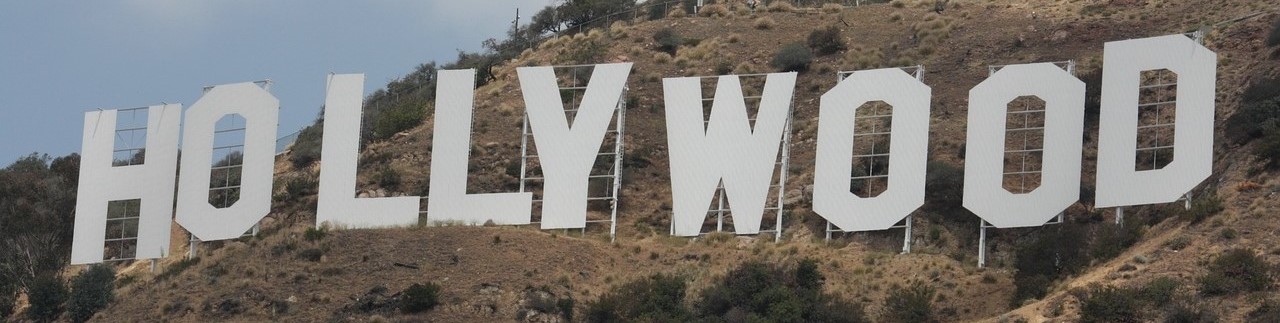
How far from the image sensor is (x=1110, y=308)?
39.2 metres

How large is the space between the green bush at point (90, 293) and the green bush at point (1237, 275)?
77.0 feet

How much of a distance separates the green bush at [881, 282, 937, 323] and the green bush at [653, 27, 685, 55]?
20.5 metres

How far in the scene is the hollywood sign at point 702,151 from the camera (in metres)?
45.2

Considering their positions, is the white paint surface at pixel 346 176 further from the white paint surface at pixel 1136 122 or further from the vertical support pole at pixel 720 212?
the white paint surface at pixel 1136 122

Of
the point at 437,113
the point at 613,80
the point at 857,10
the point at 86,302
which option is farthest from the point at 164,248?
the point at 857,10

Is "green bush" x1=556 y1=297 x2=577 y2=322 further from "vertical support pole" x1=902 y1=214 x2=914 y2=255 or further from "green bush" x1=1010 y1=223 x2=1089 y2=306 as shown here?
"green bush" x1=1010 y1=223 x2=1089 y2=306

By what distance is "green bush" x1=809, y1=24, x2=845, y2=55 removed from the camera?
6159 cm

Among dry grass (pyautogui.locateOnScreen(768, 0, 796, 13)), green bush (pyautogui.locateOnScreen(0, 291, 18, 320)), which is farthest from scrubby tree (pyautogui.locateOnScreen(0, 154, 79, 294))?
dry grass (pyautogui.locateOnScreen(768, 0, 796, 13))

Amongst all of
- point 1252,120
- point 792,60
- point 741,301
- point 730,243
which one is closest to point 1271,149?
point 1252,120

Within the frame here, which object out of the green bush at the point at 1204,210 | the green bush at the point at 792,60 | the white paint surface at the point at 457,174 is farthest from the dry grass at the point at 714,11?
the green bush at the point at 1204,210

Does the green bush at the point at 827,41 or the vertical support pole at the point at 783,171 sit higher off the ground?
the green bush at the point at 827,41

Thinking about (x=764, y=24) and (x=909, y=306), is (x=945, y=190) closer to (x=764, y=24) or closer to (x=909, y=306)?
(x=909, y=306)

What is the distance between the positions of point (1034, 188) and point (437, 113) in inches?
542

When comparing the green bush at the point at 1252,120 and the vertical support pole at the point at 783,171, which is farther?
the vertical support pole at the point at 783,171
